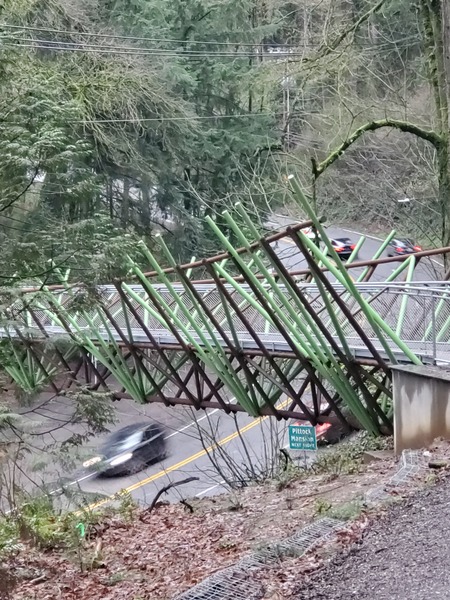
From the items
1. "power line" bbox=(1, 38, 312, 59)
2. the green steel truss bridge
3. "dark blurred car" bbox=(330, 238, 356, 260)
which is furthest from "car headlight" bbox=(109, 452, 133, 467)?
"dark blurred car" bbox=(330, 238, 356, 260)

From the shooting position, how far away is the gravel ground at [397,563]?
3.94 m

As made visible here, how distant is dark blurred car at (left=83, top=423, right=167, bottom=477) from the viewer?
18.4 m

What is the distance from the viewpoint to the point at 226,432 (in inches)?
832

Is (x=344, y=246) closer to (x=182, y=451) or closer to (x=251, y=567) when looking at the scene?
(x=182, y=451)

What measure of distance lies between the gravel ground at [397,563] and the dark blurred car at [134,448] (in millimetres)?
13738

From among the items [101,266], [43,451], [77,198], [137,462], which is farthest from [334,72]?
[137,462]

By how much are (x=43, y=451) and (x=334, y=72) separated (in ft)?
30.8

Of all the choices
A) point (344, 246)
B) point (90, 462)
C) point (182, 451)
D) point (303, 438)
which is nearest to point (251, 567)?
point (90, 462)

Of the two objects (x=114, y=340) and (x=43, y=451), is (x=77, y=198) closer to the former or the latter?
(x=43, y=451)

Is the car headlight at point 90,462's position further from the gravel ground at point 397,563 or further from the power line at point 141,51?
the power line at point 141,51

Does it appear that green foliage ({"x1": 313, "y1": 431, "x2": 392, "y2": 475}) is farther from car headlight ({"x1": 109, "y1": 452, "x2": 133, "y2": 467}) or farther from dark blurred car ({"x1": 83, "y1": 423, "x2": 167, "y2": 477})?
car headlight ({"x1": 109, "y1": 452, "x2": 133, "y2": 467})

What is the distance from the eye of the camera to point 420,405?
7215 mm

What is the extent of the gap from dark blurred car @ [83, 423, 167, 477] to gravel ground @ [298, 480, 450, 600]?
13.7 m

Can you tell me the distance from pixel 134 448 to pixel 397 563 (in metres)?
16.3
